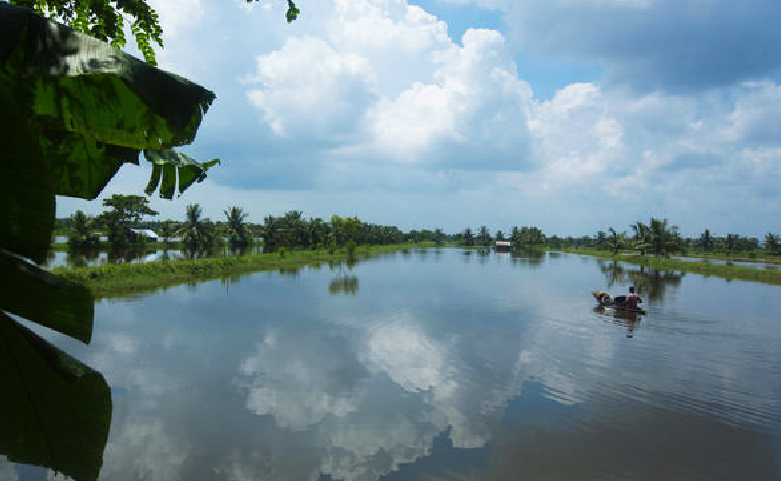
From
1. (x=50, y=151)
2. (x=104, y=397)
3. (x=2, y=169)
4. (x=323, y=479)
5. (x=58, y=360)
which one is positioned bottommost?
(x=323, y=479)

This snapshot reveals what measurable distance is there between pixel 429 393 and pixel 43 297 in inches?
324

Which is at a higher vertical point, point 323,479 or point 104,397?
point 104,397

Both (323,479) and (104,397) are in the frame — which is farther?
(323,479)

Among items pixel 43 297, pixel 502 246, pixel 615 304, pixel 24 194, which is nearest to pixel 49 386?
pixel 43 297

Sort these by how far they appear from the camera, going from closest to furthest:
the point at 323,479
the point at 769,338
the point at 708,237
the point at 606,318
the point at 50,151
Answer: the point at 50,151
the point at 323,479
the point at 769,338
the point at 606,318
the point at 708,237

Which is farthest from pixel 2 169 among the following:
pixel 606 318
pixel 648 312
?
pixel 648 312

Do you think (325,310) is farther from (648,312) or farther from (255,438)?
(648,312)

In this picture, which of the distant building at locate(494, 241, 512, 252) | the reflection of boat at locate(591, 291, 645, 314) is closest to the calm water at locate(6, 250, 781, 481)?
the reflection of boat at locate(591, 291, 645, 314)

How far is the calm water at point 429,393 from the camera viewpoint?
Result: 19.2 feet

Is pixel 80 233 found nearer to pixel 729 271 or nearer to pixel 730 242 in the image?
pixel 729 271

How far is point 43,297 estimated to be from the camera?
104 cm

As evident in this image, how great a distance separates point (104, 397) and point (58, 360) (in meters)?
0.23

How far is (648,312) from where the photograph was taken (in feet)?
57.2

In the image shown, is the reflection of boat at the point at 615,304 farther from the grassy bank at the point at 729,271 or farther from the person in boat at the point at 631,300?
the grassy bank at the point at 729,271
